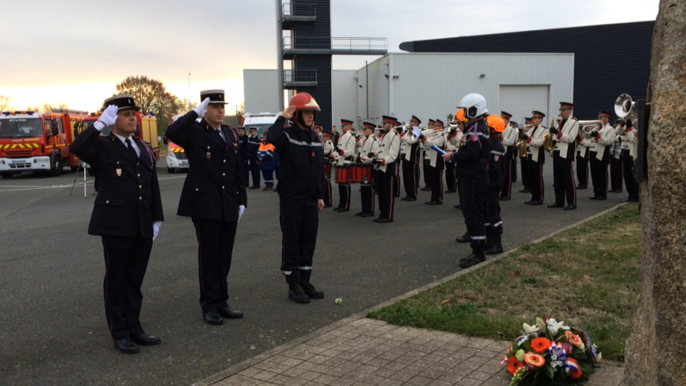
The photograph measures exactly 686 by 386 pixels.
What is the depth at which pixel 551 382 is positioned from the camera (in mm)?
4367

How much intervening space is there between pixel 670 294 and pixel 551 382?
63.8 inches

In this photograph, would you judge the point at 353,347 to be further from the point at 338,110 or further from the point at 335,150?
the point at 338,110

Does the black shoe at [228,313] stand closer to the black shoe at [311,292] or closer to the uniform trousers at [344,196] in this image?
the black shoe at [311,292]

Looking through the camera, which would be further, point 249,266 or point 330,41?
point 330,41

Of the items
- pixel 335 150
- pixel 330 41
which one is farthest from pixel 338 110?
pixel 335 150

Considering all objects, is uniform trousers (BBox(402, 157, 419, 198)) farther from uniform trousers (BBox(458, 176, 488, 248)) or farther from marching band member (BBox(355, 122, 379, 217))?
uniform trousers (BBox(458, 176, 488, 248))

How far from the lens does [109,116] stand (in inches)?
206

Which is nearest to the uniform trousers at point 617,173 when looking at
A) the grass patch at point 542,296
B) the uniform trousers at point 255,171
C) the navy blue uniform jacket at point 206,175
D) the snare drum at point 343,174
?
the snare drum at point 343,174

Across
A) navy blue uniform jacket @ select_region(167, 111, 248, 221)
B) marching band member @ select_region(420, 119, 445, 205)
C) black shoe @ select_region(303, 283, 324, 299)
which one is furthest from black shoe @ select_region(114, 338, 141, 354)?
marching band member @ select_region(420, 119, 445, 205)

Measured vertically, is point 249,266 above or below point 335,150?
below

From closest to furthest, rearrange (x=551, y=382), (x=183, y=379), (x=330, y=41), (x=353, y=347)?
(x=551, y=382)
(x=183, y=379)
(x=353, y=347)
(x=330, y=41)

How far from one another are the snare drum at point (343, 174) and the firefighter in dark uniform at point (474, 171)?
482 centimetres

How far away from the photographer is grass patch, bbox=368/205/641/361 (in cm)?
557

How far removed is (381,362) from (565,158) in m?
10.3
